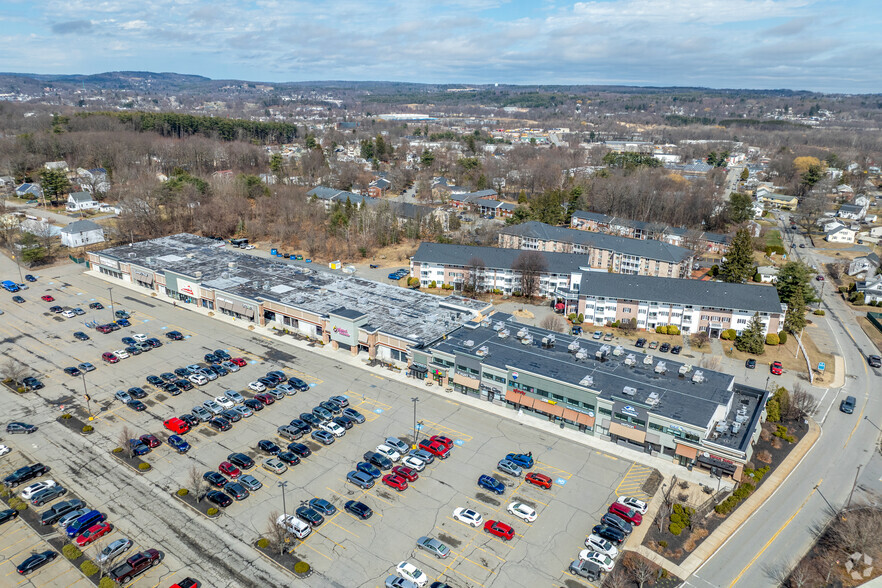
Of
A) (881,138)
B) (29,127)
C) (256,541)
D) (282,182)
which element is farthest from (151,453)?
(881,138)

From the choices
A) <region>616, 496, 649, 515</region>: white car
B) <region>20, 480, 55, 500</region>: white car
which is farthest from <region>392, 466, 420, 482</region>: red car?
<region>20, 480, 55, 500</region>: white car

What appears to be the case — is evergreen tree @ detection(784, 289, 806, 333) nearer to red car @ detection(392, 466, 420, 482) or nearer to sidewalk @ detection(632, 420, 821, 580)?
sidewalk @ detection(632, 420, 821, 580)

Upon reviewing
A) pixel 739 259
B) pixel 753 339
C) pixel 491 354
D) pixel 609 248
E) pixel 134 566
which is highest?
pixel 739 259

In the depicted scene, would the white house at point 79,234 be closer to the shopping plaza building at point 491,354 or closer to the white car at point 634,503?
the shopping plaza building at point 491,354

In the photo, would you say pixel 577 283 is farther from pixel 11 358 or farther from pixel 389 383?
pixel 11 358

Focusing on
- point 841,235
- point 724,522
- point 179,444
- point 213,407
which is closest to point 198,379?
point 213,407

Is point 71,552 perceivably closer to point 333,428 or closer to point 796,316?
point 333,428
